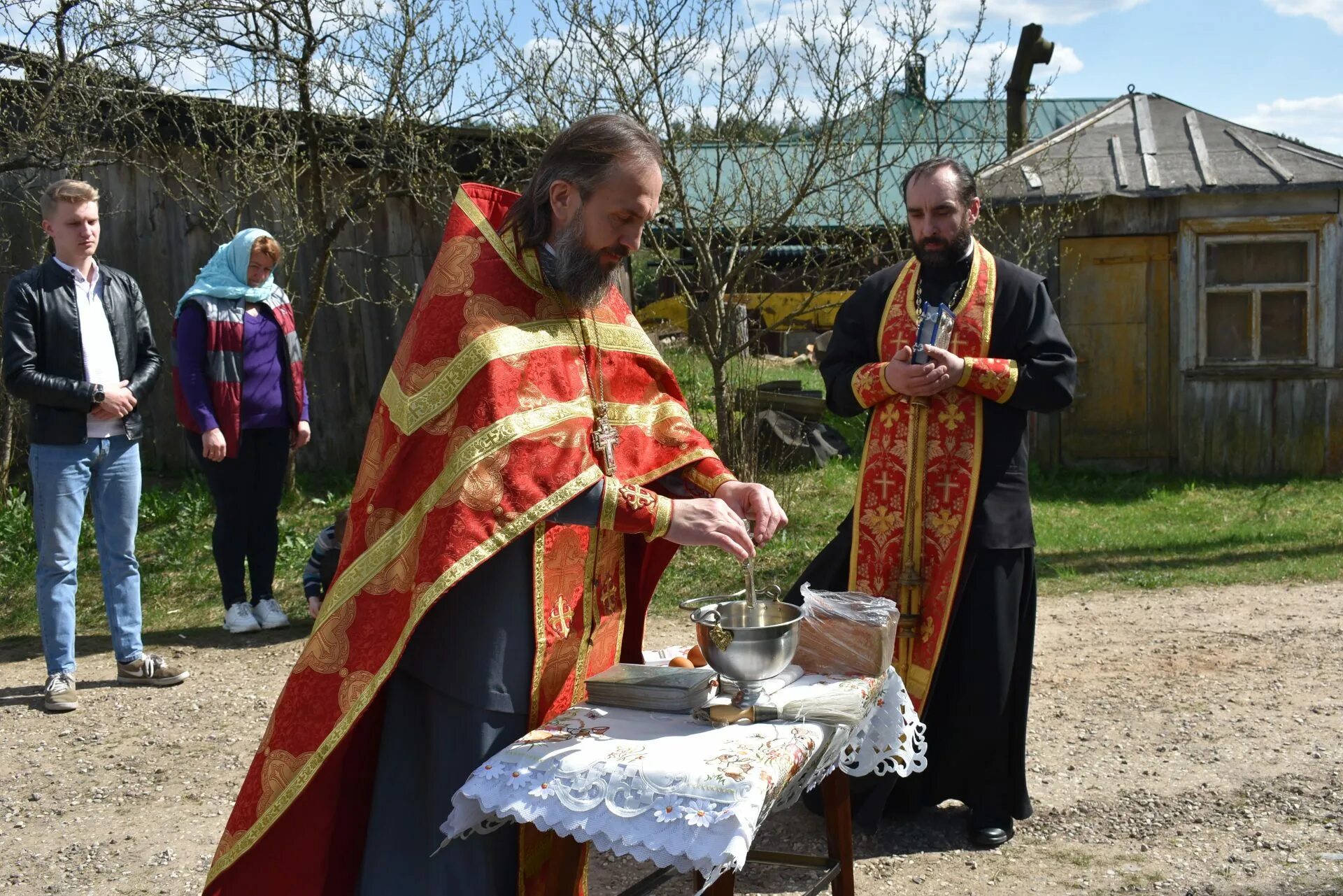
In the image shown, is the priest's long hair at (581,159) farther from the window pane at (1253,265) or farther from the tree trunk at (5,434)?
the window pane at (1253,265)

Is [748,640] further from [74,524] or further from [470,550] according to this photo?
[74,524]

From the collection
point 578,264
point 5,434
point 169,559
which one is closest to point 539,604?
point 578,264

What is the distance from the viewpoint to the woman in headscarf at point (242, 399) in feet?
21.3

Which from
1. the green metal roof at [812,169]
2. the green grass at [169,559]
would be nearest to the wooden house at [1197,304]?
the green metal roof at [812,169]

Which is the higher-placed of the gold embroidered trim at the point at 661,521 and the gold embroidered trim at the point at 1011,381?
the gold embroidered trim at the point at 1011,381

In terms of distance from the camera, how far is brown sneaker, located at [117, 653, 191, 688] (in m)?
5.95

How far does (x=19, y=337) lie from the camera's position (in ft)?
18.2

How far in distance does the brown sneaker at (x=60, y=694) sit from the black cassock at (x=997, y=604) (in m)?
3.51

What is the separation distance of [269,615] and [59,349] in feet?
6.38

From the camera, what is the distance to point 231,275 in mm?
6617

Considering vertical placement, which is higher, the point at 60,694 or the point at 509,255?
the point at 509,255

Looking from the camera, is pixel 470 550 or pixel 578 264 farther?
pixel 578 264

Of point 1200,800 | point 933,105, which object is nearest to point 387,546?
point 1200,800

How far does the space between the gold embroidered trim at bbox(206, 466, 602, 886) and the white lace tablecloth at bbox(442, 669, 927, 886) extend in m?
0.28
